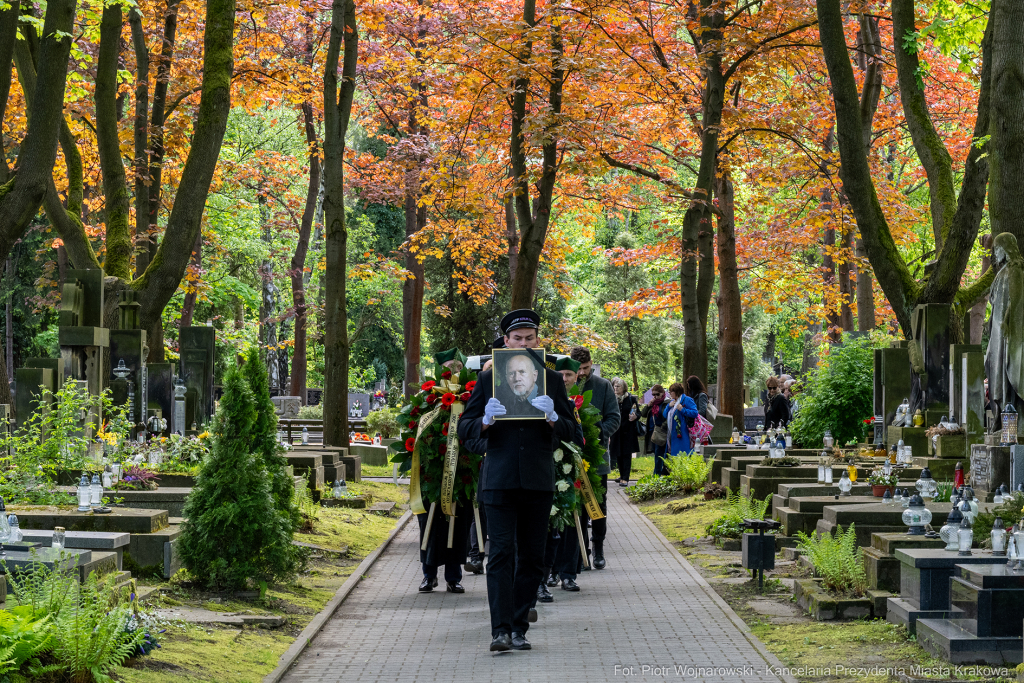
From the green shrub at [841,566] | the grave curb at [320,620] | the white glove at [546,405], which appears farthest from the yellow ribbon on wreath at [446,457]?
the green shrub at [841,566]

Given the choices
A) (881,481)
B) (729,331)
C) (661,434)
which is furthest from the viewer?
(729,331)

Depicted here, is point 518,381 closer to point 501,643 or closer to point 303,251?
point 501,643

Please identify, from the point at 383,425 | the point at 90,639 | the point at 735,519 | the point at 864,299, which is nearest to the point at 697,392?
the point at 735,519

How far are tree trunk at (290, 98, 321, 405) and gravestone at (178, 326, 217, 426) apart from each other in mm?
9234

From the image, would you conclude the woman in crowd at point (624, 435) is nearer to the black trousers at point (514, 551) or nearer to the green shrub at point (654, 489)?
the green shrub at point (654, 489)

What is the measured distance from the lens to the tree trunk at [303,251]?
3250 centimetres

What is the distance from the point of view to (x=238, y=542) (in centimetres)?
959

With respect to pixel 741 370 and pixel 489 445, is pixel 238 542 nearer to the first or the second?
pixel 489 445

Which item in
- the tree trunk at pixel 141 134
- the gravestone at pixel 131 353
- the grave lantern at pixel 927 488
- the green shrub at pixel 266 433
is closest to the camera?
the grave lantern at pixel 927 488

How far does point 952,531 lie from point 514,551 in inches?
126

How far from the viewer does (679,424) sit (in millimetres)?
21047

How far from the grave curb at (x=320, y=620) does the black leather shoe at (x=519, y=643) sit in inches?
60.7

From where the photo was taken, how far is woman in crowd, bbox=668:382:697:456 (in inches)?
813

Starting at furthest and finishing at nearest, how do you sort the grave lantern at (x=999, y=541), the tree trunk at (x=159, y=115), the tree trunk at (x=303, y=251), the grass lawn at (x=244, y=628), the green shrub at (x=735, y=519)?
the tree trunk at (x=303, y=251)
the tree trunk at (x=159, y=115)
the green shrub at (x=735, y=519)
the grave lantern at (x=999, y=541)
the grass lawn at (x=244, y=628)
